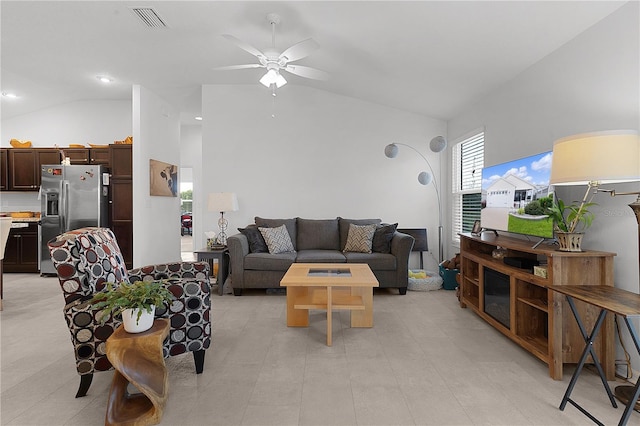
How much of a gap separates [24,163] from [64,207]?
1.27 m

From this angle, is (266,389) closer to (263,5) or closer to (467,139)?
(263,5)

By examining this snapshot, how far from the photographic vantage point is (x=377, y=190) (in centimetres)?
552

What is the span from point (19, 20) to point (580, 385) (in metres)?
5.76

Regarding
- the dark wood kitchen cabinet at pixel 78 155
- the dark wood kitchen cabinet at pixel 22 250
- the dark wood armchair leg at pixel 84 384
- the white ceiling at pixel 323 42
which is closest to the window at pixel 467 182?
the white ceiling at pixel 323 42

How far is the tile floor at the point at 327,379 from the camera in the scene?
185cm

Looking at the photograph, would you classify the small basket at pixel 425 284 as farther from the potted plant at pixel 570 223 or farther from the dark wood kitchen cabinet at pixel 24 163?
the dark wood kitchen cabinet at pixel 24 163

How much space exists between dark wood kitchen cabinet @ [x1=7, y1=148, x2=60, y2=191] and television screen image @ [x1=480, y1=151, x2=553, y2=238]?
261 inches

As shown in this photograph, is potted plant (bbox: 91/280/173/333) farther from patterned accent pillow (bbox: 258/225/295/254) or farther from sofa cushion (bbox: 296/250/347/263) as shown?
patterned accent pillow (bbox: 258/225/295/254)

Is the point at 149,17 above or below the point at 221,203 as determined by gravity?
above

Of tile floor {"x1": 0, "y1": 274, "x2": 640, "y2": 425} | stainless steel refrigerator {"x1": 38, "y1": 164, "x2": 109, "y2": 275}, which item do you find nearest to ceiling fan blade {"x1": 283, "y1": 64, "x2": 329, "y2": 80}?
tile floor {"x1": 0, "y1": 274, "x2": 640, "y2": 425}

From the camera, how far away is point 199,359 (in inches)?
91.8

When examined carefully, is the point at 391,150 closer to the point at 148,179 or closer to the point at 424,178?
the point at 424,178

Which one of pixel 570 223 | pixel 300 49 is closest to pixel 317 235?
pixel 300 49

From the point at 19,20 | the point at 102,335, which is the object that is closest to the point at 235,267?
the point at 102,335
